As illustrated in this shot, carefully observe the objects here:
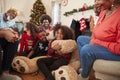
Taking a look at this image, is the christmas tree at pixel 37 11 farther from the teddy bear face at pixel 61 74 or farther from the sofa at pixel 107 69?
the sofa at pixel 107 69

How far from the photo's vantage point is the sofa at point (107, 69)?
45.5 inches

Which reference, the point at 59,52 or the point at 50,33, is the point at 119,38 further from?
the point at 50,33

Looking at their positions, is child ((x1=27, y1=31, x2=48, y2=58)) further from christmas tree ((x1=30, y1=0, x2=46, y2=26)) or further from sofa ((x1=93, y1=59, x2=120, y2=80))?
christmas tree ((x1=30, y1=0, x2=46, y2=26))

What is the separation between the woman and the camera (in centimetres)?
122

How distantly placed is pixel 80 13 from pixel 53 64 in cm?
235

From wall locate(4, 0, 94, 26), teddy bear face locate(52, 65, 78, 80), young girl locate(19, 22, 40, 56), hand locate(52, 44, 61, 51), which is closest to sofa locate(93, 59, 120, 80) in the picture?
teddy bear face locate(52, 65, 78, 80)

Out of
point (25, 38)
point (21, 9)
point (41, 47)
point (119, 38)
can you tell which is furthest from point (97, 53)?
point (21, 9)

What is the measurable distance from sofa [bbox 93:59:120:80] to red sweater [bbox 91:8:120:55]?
0.25 feet

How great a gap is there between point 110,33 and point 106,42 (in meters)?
0.06

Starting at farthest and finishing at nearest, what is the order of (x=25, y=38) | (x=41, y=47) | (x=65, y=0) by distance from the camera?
1. (x=65, y=0)
2. (x=25, y=38)
3. (x=41, y=47)

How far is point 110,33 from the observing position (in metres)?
1.26

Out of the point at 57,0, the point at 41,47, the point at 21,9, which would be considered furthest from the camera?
the point at 21,9

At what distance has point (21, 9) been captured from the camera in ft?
21.8

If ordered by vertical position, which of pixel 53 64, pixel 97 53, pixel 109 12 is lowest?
pixel 53 64
